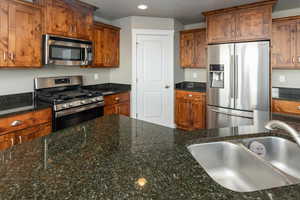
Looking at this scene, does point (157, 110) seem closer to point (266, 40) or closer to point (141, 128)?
point (266, 40)

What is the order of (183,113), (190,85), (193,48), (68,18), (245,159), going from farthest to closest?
(190,85) < (193,48) < (183,113) < (68,18) < (245,159)

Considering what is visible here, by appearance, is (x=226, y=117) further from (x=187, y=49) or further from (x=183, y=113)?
(x=187, y=49)

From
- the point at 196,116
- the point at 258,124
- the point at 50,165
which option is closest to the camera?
the point at 50,165

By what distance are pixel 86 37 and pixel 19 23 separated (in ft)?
3.63

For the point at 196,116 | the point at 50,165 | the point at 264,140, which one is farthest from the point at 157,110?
the point at 50,165

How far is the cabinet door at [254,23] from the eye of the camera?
3180 mm

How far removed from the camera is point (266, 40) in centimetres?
317

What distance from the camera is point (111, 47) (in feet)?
13.5

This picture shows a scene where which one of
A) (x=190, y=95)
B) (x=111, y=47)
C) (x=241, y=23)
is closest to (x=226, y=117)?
(x=190, y=95)

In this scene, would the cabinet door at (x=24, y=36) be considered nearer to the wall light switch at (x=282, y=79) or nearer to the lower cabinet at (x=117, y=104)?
the lower cabinet at (x=117, y=104)

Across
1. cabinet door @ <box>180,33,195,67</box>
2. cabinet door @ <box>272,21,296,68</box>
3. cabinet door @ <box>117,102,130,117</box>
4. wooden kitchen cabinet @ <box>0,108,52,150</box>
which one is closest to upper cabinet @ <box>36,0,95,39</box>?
wooden kitchen cabinet @ <box>0,108,52,150</box>

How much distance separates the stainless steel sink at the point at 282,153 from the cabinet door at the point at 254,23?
8.18ft

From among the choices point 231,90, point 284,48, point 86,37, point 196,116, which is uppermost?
point 86,37

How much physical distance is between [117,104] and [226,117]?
2078mm
